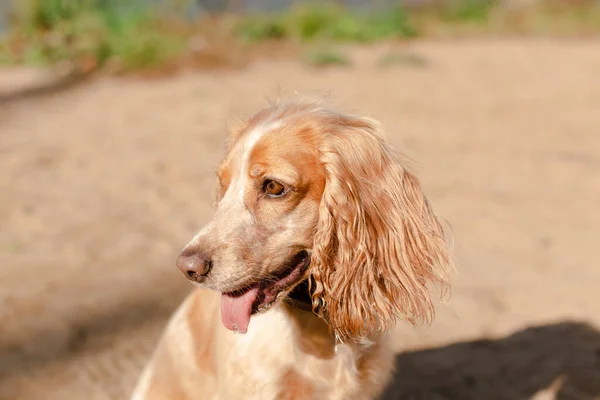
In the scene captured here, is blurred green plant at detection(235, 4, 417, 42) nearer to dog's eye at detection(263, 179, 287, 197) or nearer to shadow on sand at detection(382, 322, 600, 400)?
shadow on sand at detection(382, 322, 600, 400)

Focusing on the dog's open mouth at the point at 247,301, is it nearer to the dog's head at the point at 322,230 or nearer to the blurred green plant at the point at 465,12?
the dog's head at the point at 322,230

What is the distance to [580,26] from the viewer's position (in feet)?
51.6

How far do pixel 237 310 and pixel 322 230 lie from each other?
45cm

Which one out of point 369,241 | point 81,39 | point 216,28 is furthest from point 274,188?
point 216,28

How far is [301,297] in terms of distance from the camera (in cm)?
286

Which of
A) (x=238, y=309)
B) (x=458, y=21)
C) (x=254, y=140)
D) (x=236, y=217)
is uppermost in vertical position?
(x=254, y=140)

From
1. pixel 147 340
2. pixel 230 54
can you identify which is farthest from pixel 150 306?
pixel 230 54

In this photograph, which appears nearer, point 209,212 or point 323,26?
point 209,212

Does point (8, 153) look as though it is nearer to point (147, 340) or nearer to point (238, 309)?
point (147, 340)

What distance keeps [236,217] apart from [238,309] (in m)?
0.36

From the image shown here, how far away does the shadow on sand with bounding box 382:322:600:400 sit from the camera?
3922 millimetres

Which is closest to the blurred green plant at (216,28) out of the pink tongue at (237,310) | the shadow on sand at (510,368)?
the shadow on sand at (510,368)

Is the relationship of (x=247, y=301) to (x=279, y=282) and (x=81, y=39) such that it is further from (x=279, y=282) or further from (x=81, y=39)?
(x=81, y=39)

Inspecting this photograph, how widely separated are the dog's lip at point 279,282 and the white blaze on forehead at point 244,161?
335mm
